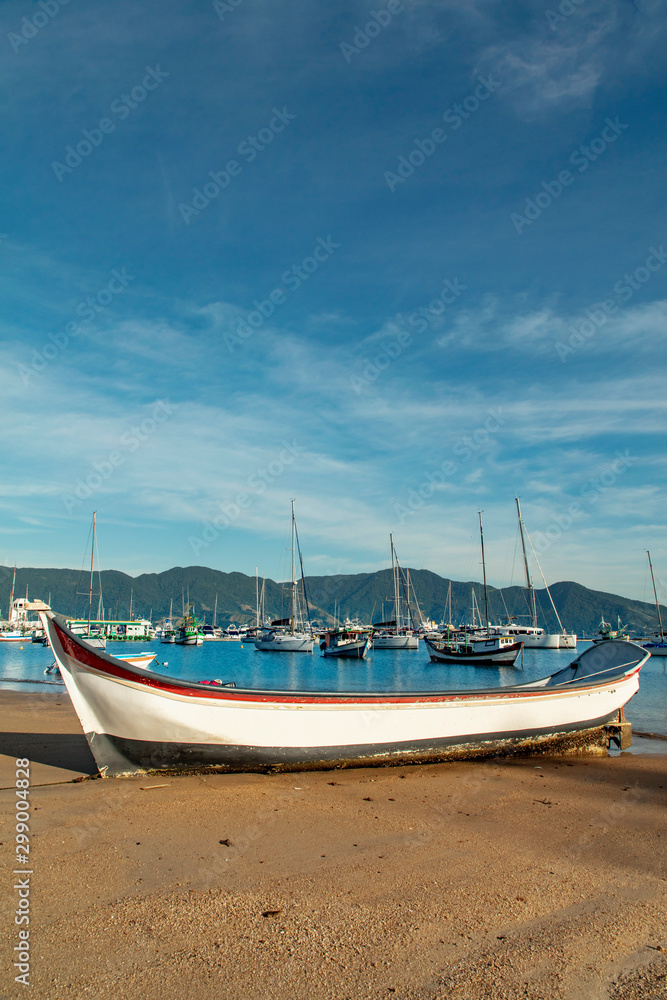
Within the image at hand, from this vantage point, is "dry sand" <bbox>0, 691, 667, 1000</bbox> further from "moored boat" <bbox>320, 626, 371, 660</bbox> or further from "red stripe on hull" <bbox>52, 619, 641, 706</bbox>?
"moored boat" <bbox>320, 626, 371, 660</bbox>

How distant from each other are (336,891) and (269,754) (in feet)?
15.7

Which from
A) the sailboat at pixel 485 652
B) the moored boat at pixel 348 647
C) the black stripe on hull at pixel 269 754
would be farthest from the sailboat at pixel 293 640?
the black stripe on hull at pixel 269 754

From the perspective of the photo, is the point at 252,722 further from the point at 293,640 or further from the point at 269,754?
the point at 293,640

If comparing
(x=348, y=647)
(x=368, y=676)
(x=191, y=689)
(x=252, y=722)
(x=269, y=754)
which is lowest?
(x=368, y=676)

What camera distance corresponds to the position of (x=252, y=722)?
32.1ft

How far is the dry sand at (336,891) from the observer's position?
13.1 feet

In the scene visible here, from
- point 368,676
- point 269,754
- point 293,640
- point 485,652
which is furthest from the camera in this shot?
point 293,640

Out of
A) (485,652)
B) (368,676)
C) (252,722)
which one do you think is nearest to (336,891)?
(252,722)

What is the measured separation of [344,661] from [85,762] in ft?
166

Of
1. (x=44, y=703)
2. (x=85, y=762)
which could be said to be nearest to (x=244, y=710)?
(x=85, y=762)

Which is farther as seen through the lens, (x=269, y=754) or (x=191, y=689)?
(x=269, y=754)

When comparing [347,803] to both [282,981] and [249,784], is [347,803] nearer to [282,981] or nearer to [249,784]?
[249,784]

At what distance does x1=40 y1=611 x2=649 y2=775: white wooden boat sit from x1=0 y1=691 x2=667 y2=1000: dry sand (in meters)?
0.52

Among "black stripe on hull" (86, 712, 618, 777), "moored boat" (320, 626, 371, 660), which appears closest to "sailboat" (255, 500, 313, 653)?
"moored boat" (320, 626, 371, 660)
